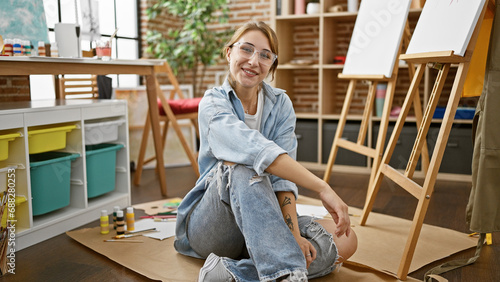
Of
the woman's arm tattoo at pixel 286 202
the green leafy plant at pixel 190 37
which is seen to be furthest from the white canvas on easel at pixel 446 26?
the green leafy plant at pixel 190 37

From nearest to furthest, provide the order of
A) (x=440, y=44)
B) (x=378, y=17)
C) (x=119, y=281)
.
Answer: (x=119, y=281)
(x=440, y=44)
(x=378, y=17)

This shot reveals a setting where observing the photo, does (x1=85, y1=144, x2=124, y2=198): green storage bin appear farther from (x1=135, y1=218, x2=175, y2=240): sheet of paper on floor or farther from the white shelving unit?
(x1=135, y1=218, x2=175, y2=240): sheet of paper on floor

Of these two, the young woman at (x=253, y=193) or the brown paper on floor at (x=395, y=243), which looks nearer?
the young woman at (x=253, y=193)

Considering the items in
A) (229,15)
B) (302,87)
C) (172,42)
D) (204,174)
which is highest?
(229,15)

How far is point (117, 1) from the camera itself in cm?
445

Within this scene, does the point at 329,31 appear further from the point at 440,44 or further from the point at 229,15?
the point at 440,44

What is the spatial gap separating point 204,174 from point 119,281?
0.51m

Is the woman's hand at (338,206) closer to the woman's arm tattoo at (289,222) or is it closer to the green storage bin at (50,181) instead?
the woman's arm tattoo at (289,222)

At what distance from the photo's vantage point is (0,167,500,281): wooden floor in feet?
6.05

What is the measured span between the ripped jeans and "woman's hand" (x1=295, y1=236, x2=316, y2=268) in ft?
0.21

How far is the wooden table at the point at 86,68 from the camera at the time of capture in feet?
6.81

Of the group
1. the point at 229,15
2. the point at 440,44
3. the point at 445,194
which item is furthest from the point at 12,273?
the point at 229,15

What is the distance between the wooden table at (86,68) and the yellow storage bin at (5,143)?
0.26 m

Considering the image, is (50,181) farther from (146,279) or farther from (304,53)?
(304,53)
